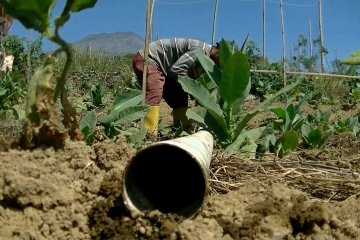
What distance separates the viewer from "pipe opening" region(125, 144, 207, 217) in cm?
175

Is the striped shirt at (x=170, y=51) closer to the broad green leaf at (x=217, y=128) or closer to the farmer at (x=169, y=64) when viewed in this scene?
the farmer at (x=169, y=64)

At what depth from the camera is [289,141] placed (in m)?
3.07

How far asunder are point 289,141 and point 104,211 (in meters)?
1.59

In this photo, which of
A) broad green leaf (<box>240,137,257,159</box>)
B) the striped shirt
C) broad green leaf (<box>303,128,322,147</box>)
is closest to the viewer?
broad green leaf (<box>240,137,257,159</box>)

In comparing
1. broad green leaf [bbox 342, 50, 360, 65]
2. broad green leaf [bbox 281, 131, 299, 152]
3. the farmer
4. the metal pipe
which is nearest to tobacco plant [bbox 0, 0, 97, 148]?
the metal pipe

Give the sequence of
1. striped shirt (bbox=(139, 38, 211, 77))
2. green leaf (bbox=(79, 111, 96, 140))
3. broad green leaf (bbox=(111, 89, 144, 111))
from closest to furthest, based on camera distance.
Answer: green leaf (bbox=(79, 111, 96, 140)) → broad green leaf (bbox=(111, 89, 144, 111)) → striped shirt (bbox=(139, 38, 211, 77))

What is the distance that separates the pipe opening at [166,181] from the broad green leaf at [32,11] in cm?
52

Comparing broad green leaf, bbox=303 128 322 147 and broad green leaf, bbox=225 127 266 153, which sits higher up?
broad green leaf, bbox=225 127 266 153

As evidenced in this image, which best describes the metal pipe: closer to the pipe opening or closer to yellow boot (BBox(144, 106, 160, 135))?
the pipe opening

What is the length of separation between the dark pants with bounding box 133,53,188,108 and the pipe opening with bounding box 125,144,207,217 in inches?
111

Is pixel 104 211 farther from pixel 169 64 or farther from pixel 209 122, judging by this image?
pixel 169 64

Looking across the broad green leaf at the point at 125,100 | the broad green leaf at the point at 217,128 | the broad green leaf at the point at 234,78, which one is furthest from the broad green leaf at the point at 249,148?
the broad green leaf at the point at 125,100

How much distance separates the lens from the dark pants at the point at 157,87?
189 inches

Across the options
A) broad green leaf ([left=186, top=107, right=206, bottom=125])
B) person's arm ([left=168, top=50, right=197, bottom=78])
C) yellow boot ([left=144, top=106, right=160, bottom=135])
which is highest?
broad green leaf ([left=186, top=107, right=206, bottom=125])
